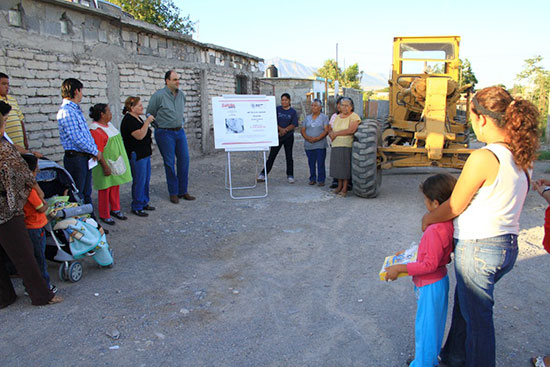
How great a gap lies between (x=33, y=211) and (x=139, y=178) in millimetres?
2355

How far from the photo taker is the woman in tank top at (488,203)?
2014mm

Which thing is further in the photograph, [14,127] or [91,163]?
[91,163]

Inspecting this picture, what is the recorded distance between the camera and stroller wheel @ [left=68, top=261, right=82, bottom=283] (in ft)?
12.4

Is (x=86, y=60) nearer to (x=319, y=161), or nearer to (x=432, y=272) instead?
(x=319, y=161)

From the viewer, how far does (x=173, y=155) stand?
21.2 ft

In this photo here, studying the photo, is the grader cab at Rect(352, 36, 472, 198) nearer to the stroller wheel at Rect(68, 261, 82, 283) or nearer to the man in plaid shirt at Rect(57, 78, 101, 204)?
the man in plaid shirt at Rect(57, 78, 101, 204)

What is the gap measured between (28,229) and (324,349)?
2480mm

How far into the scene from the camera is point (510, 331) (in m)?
3.04

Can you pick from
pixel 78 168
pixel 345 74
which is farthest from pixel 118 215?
pixel 345 74

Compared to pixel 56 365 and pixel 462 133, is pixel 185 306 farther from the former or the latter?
pixel 462 133

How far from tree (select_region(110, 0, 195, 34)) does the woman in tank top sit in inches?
784

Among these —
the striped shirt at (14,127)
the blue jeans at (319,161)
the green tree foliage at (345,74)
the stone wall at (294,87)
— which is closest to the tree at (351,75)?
the green tree foliage at (345,74)

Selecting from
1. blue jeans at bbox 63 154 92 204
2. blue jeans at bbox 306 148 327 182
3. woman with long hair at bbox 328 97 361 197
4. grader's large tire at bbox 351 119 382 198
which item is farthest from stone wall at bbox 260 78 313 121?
blue jeans at bbox 63 154 92 204

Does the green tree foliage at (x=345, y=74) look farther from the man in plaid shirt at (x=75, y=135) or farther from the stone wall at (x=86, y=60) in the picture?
the man in plaid shirt at (x=75, y=135)
